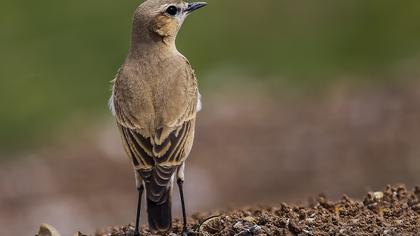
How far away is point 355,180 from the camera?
1900 cm

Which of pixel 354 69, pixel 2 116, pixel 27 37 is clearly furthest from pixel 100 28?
pixel 354 69

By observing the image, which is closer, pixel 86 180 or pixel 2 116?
pixel 86 180

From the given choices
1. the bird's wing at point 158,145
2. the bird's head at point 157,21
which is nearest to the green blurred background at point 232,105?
the bird's head at point 157,21

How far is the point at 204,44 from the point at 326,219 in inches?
584

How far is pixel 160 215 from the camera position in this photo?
1108cm

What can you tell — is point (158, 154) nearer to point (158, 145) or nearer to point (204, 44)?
point (158, 145)

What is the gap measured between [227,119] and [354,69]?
422 centimetres

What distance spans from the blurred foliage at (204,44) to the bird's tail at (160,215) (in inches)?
478

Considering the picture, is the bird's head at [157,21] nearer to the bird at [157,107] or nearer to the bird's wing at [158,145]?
the bird at [157,107]

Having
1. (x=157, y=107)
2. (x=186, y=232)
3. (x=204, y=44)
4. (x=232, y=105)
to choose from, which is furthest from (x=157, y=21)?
(x=204, y=44)

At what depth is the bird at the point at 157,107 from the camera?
1116cm

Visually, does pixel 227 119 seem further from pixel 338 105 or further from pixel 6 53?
pixel 6 53

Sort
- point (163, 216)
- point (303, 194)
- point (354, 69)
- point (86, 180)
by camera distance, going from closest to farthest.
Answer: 1. point (163, 216)
2. point (303, 194)
3. point (86, 180)
4. point (354, 69)

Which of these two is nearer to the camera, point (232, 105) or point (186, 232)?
point (186, 232)
